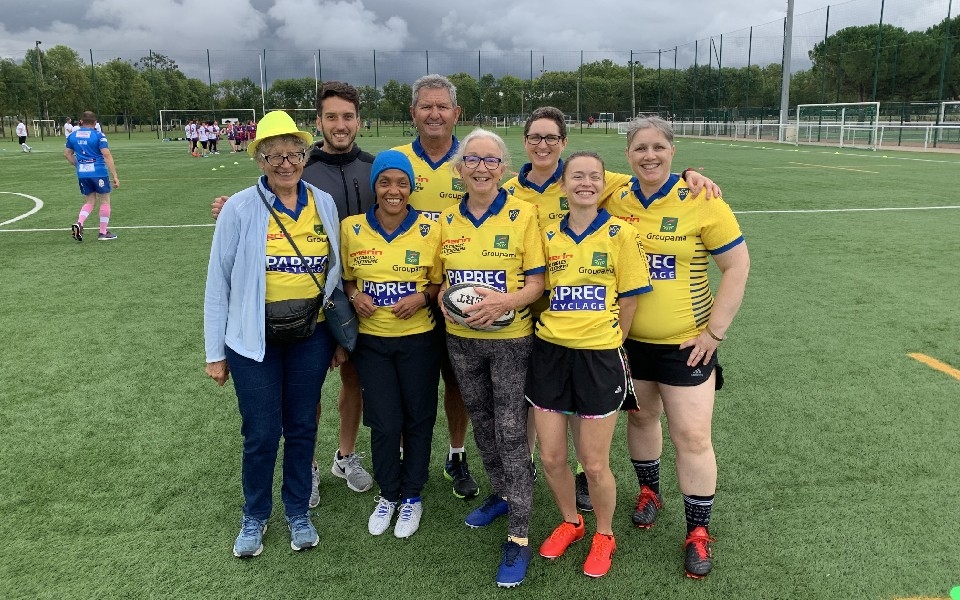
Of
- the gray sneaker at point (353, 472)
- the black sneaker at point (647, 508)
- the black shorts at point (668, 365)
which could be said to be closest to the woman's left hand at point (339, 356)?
the gray sneaker at point (353, 472)

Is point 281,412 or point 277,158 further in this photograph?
point 281,412

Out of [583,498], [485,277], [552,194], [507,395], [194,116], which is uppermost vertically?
[194,116]

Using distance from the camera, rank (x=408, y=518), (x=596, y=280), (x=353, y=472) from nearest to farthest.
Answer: (x=596, y=280) → (x=408, y=518) → (x=353, y=472)

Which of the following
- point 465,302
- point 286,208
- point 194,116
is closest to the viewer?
point 465,302

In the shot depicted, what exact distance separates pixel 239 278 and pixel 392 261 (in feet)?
2.10

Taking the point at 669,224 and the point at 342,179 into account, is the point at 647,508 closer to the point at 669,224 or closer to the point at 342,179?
the point at 669,224

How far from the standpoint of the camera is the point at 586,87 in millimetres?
57594

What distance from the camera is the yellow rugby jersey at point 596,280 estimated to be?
254cm

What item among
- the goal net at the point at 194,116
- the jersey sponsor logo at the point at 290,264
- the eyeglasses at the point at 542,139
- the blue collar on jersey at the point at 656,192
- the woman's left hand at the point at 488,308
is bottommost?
the woman's left hand at the point at 488,308

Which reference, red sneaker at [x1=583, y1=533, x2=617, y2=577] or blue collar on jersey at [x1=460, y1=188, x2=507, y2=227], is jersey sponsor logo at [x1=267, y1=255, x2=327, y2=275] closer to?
blue collar on jersey at [x1=460, y1=188, x2=507, y2=227]

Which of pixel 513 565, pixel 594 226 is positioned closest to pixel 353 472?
pixel 513 565

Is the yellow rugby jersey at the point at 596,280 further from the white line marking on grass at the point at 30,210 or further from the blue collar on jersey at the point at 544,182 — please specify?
the white line marking on grass at the point at 30,210

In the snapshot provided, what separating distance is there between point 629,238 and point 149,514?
265cm

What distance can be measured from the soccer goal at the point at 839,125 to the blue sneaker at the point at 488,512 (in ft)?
94.2
